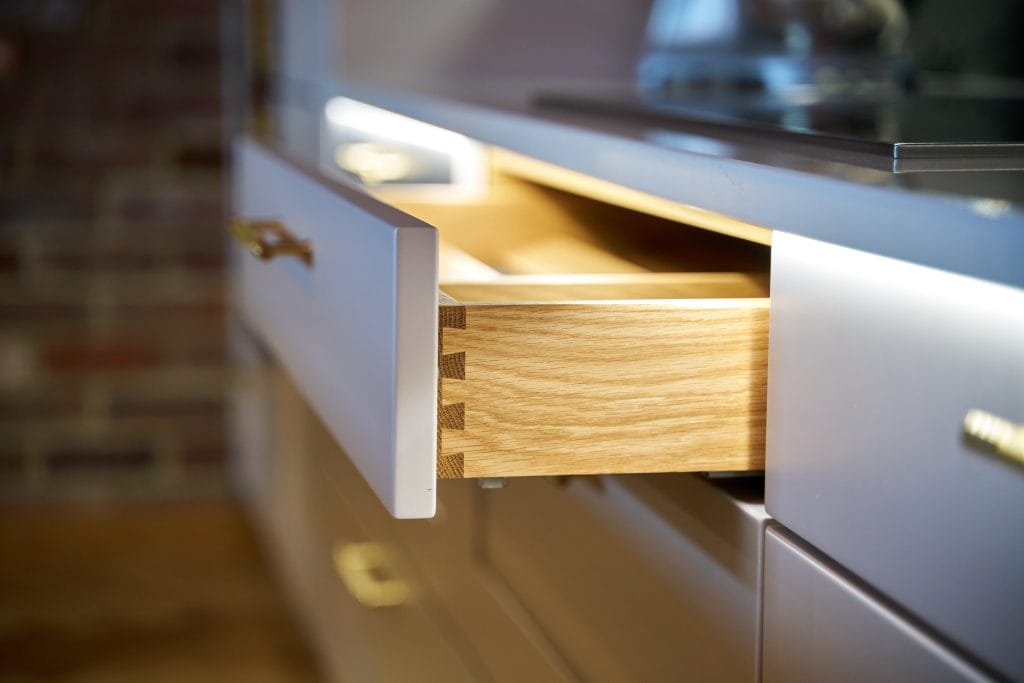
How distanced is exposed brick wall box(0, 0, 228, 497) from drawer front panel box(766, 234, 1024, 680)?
221cm

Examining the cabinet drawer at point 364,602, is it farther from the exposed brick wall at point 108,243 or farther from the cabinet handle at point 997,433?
the exposed brick wall at point 108,243

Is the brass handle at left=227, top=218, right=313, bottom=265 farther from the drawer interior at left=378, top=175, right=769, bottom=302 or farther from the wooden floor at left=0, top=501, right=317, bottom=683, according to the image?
the wooden floor at left=0, top=501, right=317, bottom=683

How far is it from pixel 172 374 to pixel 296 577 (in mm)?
800

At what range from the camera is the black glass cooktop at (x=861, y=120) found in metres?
0.64

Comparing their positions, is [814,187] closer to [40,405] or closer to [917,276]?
[917,276]

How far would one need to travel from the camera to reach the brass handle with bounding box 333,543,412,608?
4.28ft

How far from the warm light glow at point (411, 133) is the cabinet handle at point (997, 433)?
61 cm

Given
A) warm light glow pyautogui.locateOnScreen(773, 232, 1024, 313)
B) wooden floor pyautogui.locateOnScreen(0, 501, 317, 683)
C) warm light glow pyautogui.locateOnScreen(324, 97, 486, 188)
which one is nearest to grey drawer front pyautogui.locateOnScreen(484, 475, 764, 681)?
warm light glow pyautogui.locateOnScreen(773, 232, 1024, 313)

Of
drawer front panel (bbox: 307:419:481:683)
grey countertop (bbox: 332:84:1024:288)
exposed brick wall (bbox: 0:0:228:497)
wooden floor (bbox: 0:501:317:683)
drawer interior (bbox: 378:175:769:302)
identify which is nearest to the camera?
grey countertop (bbox: 332:84:1024:288)

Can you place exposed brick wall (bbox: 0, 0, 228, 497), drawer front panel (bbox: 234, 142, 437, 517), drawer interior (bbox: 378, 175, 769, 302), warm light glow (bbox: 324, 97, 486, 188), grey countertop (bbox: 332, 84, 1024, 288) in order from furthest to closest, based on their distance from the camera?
exposed brick wall (bbox: 0, 0, 228, 497) < warm light glow (bbox: 324, 97, 486, 188) < drawer interior (bbox: 378, 175, 769, 302) < drawer front panel (bbox: 234, 142, 437, 517) < grey countertop (bbox: 332, 84, 1024, 288)

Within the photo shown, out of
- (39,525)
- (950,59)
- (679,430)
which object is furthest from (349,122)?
(39,525)

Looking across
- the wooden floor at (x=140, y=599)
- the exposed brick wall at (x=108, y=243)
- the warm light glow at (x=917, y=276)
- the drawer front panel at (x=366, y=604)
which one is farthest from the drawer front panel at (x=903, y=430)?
the exposed brick wall at (x=108, y=243)

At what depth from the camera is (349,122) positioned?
1.61 meters

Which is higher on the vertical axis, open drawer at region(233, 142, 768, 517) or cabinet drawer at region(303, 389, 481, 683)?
open drawer at region(233, 142, 768, 517)
